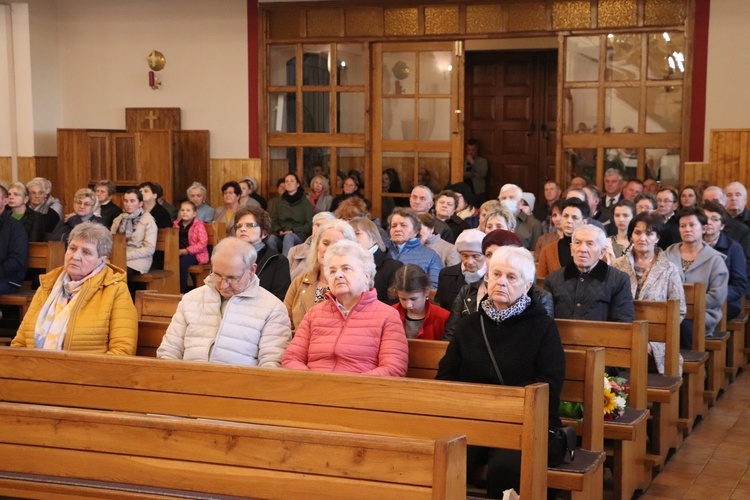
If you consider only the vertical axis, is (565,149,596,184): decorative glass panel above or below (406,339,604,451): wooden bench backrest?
above

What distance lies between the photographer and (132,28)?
11789mm

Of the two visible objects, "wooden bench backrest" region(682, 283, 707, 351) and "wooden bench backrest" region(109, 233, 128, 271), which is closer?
"wooden bench backrest" region(682, 283, 707, 351)

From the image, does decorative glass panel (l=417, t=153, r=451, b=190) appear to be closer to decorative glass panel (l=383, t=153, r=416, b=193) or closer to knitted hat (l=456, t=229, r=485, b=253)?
decorative glass panel (l=383, t=153, r=416, b=193)

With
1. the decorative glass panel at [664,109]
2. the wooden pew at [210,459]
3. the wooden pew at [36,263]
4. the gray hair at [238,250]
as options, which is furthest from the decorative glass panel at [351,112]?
the wooden pew at [210,459]

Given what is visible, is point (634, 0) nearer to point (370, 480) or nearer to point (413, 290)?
point (413, 290)

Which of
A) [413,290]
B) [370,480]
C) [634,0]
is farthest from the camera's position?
[634,0]

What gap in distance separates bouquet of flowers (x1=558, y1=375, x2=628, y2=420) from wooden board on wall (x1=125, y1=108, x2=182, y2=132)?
8.12 m

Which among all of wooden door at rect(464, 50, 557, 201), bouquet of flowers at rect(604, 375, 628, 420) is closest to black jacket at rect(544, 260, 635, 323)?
bouquet of flowers at rect(604, 375, 628, 420)

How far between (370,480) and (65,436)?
943 mm

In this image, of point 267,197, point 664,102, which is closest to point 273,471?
point 664,102

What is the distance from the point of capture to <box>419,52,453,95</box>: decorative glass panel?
35.6 ft

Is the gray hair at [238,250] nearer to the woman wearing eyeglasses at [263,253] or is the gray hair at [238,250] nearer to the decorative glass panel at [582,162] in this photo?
the woman wearing eyeglasses at [263,253]

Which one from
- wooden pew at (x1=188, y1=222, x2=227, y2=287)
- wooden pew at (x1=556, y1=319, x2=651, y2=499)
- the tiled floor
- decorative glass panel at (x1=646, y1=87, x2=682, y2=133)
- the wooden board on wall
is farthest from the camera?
the wooden board on wall

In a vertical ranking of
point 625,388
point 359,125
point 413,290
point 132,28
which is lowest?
point 625,388
